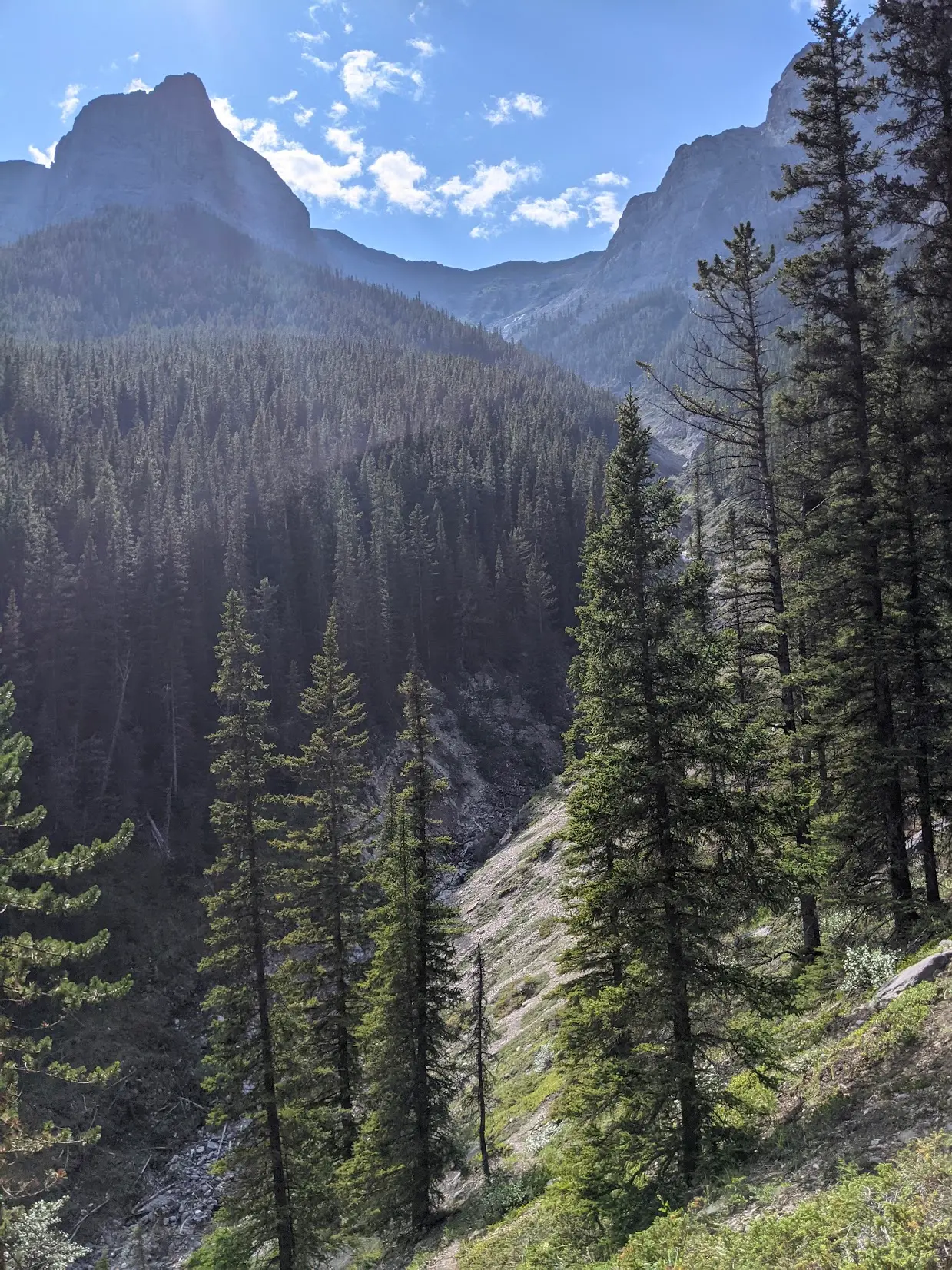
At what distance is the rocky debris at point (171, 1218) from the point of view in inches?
1025

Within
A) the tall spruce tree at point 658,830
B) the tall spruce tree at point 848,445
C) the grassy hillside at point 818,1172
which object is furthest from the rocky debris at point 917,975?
the tall spruce tree at point 848,445

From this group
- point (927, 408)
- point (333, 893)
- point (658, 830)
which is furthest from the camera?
point (333, 893)

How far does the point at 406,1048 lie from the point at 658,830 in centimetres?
1188

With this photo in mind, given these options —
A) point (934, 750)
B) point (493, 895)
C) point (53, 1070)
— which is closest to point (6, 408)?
point (493, 895)

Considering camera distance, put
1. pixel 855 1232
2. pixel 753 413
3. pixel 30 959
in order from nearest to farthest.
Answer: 1. pixel 855 1232
2. pixel 30 959
3. pixel 753 413

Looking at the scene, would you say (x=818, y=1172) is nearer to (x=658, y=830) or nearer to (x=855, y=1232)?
(x=855, y=1232)

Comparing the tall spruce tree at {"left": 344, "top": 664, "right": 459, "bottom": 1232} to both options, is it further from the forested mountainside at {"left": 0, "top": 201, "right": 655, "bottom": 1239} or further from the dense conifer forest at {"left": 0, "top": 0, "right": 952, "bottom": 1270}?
the forested mountainside at {"left": 0, "top": 201, "right": 655, "bottom": 1239}

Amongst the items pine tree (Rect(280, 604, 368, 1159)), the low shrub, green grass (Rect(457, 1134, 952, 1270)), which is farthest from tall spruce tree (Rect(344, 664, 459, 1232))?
green grass (Rect(457, 1134, 952, 1270))

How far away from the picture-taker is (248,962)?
57.6ft

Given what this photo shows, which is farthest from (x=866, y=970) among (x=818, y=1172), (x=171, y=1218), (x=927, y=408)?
(x=171, y=1218)

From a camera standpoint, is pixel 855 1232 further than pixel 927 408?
No

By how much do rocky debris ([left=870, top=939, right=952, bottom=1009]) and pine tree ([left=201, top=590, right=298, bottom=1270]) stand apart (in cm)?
1237

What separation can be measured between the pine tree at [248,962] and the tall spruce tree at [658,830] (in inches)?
341

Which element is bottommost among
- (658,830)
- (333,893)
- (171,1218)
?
(171,1218)
